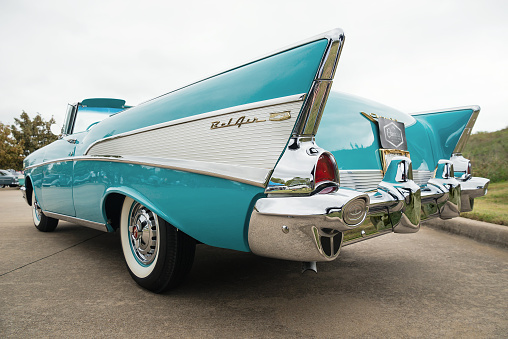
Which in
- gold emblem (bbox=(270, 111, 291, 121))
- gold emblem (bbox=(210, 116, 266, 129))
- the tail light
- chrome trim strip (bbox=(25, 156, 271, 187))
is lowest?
chrome trim strip (bbox=(25, 156, 271, 187))

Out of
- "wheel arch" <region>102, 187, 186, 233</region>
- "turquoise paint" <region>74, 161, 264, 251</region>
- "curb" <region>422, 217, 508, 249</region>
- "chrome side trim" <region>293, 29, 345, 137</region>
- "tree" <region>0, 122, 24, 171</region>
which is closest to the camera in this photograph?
"chrome side trim" <region>293, 29, 345, 137</region>

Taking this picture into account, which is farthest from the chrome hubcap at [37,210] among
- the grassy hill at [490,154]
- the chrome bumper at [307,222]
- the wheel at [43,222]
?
the grassy hill at [490,154]

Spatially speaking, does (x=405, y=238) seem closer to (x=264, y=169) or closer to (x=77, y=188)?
(x=264, y=169)

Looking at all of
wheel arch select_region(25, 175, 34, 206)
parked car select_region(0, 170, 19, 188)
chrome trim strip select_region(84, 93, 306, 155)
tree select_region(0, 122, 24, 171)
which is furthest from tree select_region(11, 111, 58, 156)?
chrome trim strip select_region(84, 93, 306, 155)

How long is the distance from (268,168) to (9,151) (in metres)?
30.9

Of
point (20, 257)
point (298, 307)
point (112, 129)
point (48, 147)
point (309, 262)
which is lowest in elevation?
point (20, 257)

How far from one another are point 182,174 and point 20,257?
2.39 m

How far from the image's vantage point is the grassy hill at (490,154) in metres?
8.76

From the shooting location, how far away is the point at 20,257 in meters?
3.48

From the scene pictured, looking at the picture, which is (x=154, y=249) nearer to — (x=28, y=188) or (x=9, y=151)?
(x=28, y=188)

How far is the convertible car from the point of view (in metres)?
1.75

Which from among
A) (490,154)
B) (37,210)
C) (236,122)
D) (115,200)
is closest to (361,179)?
(236,122)

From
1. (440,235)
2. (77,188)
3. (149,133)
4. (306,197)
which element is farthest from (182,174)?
(440,235)

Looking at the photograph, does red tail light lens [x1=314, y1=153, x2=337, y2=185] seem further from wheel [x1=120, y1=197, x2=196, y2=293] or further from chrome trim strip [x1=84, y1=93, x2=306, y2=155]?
wheel [x1=120, y1=197, x2=196, y2=293]
